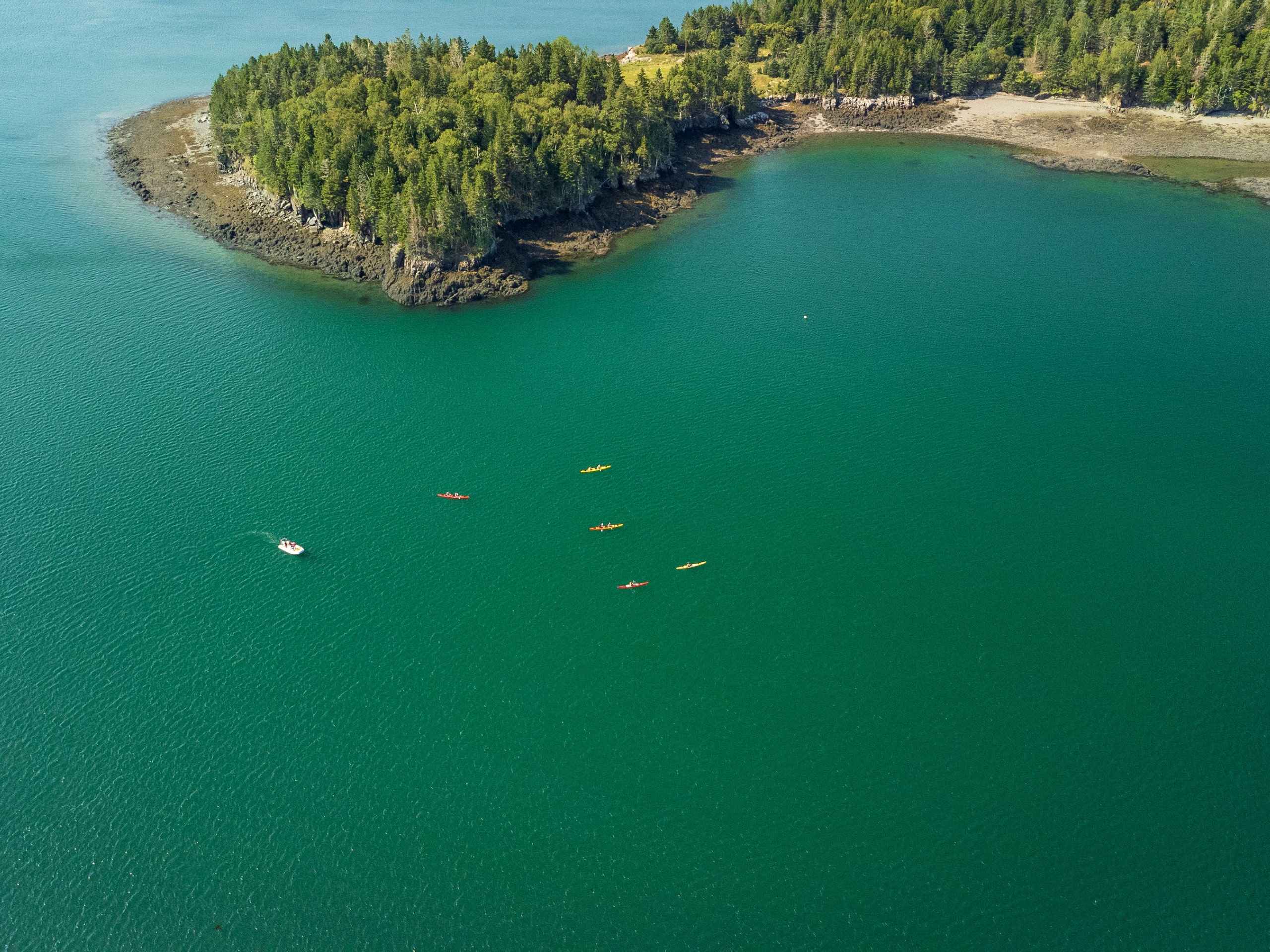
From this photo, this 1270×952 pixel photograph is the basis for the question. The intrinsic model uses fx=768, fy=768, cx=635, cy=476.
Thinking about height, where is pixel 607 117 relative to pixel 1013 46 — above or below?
below

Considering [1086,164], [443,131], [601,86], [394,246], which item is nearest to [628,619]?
[394,246]

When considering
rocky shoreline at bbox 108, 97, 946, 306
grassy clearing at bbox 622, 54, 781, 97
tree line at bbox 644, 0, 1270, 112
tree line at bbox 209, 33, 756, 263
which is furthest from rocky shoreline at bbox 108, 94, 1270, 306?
grassy clearing at bbox 622, 54, 781, 97

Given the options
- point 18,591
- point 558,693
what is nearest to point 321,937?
point 558,693

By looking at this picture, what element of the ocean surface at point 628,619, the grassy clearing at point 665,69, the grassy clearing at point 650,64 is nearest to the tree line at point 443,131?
the ocean surface at point 628,619

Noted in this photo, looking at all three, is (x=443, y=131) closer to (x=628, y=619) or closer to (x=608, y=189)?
(x=608, y=189)

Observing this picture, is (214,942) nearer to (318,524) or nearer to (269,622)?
(269,622)
